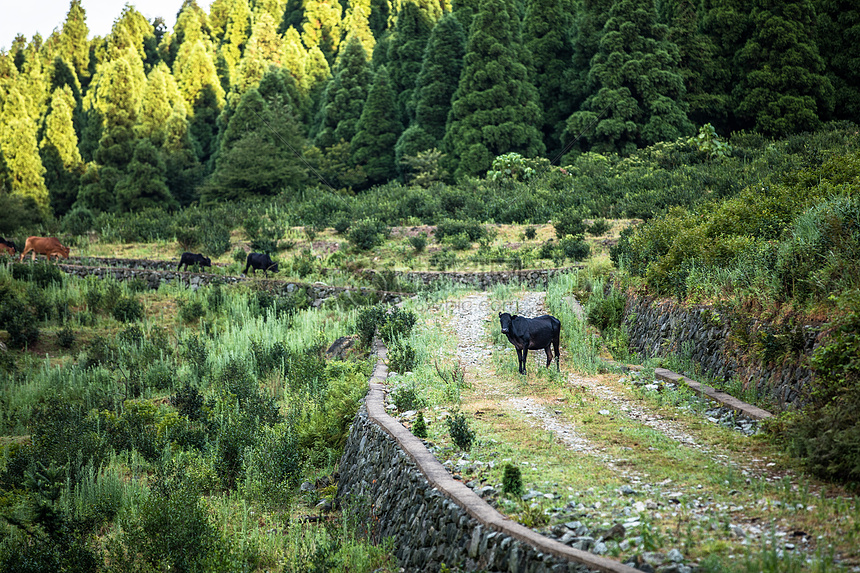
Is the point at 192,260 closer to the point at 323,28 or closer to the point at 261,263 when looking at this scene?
the point at 261,263

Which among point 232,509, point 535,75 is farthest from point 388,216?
point 232,509

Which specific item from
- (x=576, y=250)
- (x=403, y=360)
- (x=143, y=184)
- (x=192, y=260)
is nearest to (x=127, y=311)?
(x=192, y=260)

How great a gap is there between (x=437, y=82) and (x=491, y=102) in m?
4.70

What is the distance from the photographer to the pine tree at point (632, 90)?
34.8 metres

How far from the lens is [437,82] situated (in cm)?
4072

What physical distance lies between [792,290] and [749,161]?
23.3 m

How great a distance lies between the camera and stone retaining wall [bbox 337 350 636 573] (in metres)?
4.21

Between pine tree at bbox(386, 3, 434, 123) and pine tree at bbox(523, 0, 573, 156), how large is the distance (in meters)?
7.03

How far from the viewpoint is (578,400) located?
7.73m

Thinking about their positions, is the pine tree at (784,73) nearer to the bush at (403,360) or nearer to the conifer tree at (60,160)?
the bush at (403,360)

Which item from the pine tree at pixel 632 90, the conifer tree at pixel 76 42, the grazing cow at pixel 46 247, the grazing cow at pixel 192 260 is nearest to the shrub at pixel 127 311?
the grazing cow at pixel 192 260

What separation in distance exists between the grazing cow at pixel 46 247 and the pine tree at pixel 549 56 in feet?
86.7

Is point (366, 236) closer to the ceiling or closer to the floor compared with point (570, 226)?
closer to the floor

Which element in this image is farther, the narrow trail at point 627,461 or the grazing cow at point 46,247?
the grazing cow at point 46,247
